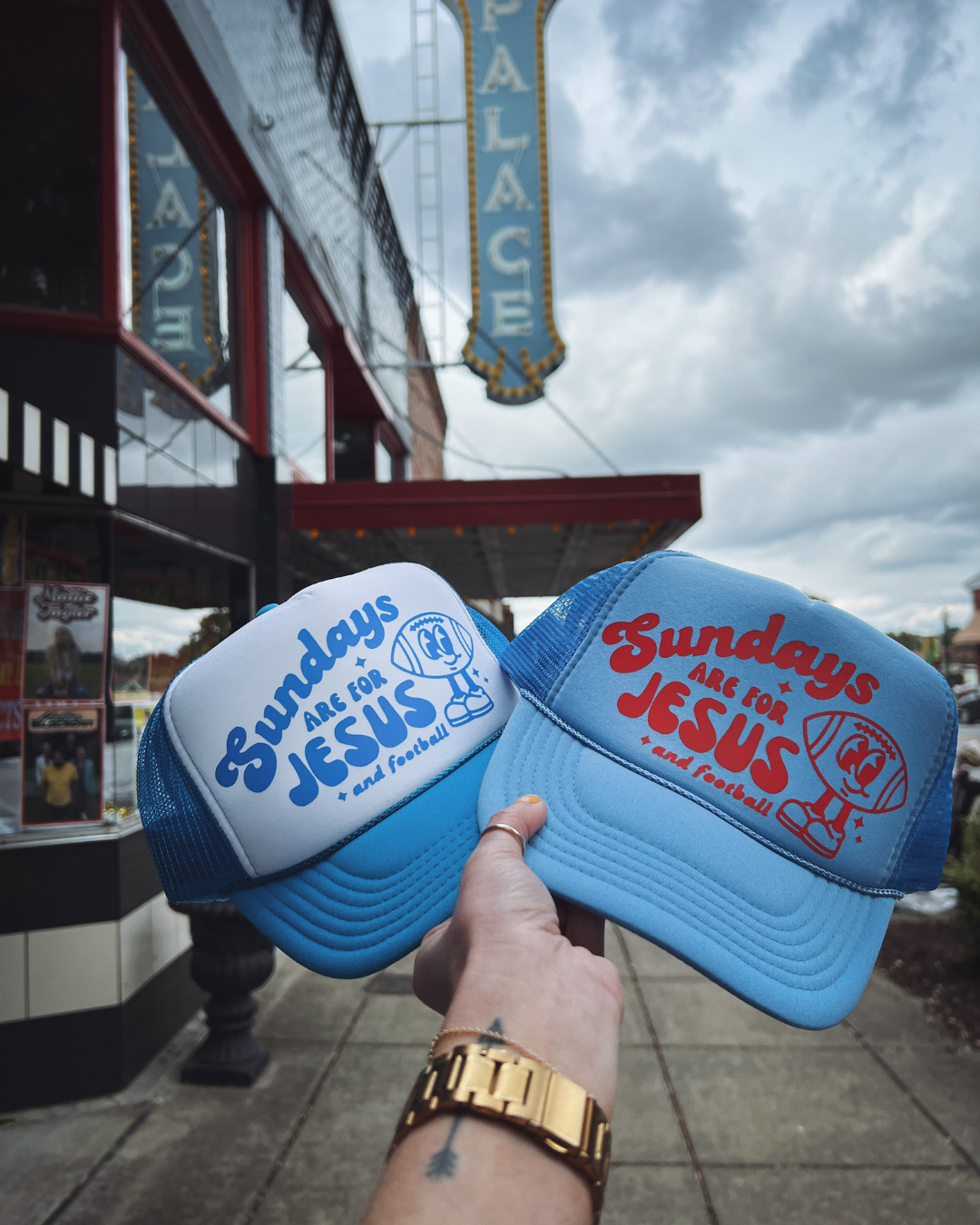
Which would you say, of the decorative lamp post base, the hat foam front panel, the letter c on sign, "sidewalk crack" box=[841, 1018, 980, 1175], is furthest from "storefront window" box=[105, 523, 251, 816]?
the letter c on sign

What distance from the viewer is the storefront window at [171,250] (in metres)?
4.19

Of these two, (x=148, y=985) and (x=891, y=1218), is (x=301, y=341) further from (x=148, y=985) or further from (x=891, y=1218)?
(x=891, y=1218)

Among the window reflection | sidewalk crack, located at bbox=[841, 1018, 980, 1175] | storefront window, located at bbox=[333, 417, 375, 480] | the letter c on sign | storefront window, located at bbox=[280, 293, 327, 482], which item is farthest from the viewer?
storefront window, located at bbox=[333, 417, 375, 480]

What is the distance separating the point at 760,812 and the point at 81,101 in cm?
473

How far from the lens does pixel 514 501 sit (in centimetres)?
605

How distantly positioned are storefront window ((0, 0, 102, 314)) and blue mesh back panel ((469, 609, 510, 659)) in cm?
336

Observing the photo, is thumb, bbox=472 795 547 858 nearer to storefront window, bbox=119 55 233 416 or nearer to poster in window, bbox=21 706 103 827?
poster in window, bbox=21 706 103 827

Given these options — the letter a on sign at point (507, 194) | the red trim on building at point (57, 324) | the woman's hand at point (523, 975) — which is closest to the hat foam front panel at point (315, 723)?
the woman's hand at point (523, 975)

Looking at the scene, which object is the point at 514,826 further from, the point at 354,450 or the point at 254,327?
the point at 354,450

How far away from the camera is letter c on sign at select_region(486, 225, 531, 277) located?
7883 mm

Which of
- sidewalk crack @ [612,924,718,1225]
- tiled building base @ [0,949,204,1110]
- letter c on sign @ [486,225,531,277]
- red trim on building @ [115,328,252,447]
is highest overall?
letter c on sign @ [486,225,531,277]

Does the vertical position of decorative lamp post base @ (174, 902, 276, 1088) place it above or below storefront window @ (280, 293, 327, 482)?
below

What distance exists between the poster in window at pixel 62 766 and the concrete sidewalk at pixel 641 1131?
131 centimetres

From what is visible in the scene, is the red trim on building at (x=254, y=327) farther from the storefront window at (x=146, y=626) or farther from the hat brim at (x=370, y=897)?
the hat brim at (x=370, y=897)
